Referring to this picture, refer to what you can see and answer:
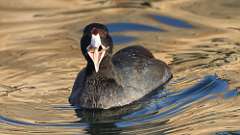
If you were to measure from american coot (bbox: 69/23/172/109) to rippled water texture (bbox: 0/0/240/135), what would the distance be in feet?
0.55

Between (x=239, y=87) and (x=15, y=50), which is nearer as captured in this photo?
(x=239, y=87)

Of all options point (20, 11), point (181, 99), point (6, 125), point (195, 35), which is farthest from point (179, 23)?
point (6, 125)

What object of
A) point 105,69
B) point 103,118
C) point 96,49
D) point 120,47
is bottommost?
point 103,118

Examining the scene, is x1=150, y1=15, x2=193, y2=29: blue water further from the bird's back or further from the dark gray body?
the dark gray body

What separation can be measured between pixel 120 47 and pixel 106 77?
8.77ft

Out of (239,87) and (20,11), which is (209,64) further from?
(20,11)

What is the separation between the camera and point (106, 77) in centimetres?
1116

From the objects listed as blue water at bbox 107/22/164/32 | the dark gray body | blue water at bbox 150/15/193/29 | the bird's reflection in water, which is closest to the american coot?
the dark gray body

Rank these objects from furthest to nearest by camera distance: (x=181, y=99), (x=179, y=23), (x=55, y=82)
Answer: (x=179, y=23) < (x=55, y=82) < (x=181, y=99)

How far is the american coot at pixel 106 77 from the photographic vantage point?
1055cm

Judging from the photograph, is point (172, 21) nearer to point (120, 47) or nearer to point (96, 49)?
point (120, 47)

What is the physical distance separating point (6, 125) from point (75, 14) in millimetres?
6178

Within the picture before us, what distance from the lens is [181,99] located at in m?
10.9

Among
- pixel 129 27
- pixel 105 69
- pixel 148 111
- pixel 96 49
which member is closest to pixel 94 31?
pixel 96 49
